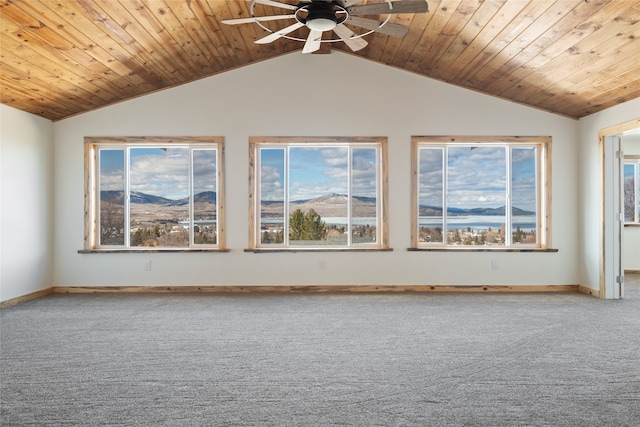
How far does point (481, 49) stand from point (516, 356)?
326cm

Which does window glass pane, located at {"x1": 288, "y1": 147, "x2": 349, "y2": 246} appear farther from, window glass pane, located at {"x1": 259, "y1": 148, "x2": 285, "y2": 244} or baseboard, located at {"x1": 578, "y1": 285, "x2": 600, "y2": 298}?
baseboard, located at {"x1": 578, "y1": 285, "x2": 600, "y2": 298}

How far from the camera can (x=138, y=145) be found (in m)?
6.08

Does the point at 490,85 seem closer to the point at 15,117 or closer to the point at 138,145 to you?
the point at 138,145

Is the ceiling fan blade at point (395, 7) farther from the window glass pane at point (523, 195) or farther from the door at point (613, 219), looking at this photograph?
the door at point (613, 219)

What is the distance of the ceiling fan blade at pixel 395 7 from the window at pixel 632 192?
7080 mm

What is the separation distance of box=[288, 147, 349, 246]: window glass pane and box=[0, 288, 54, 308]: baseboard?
338cm

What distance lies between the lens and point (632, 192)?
802 centimetres

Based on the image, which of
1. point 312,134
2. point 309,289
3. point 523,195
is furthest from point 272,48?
Result: point 523,195

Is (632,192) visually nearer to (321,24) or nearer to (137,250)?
(321,24)

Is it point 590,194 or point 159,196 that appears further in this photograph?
point 159,196

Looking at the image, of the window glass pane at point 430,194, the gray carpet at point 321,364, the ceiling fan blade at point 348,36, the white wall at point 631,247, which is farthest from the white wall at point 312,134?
the white wall at point 631,247

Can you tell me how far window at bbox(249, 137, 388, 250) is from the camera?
6.12 meters

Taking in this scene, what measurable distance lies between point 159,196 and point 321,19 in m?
4.02

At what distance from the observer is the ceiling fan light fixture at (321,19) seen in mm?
3123
